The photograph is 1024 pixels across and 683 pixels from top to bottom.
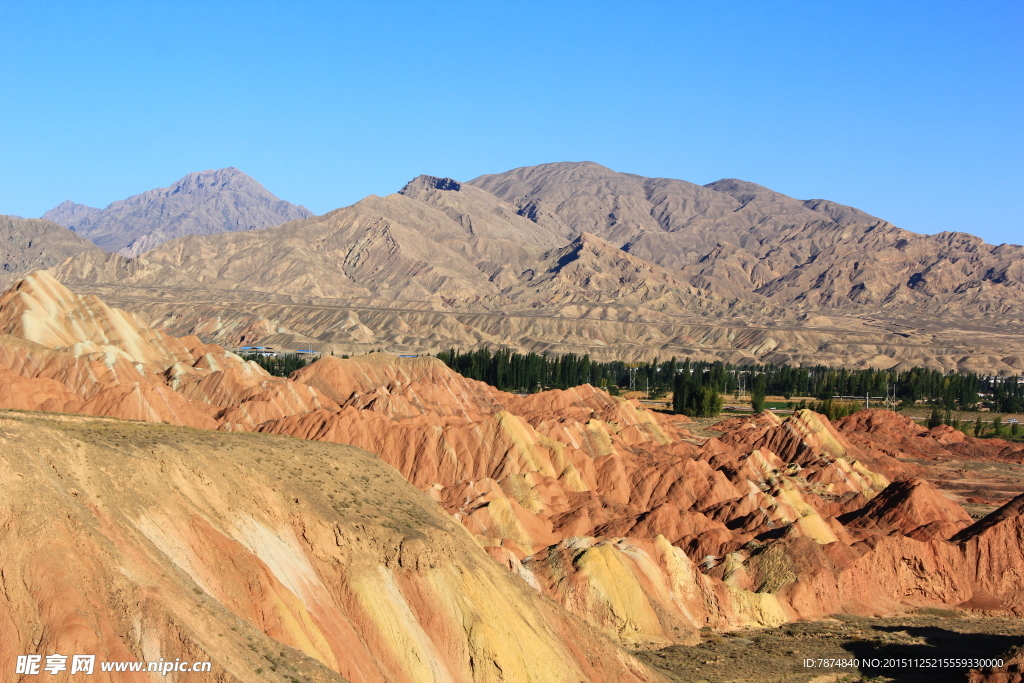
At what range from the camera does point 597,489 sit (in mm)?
70875

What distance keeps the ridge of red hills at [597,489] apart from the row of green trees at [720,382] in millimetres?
26292

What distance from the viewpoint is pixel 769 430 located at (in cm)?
9569

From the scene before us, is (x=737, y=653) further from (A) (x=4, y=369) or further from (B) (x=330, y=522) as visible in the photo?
(A) (x=4, y=369)

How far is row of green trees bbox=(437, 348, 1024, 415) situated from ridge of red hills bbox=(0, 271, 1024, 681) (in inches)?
1035

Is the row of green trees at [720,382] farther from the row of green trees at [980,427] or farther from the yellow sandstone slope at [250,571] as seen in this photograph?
the yellow sandstone slope at [250,571]

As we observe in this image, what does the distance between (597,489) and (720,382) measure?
87473 millimetres

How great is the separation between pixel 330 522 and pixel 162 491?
16.3 feet

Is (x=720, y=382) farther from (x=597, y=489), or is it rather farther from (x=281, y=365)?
(x=597, y=489)

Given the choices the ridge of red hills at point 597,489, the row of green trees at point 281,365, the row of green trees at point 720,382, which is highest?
the row of green trees at point 720,382

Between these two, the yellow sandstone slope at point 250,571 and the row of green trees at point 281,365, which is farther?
the row of green trees at point 281,365

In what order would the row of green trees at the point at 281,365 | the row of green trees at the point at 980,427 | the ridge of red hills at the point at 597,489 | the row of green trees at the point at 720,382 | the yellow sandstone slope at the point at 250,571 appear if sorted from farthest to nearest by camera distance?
the row of green trees at the point at 720,382 → the row of green trees at the point at 281,365 → the row of green trees at the point at 980,427 → the ridge of red hills at the point at 597,489 → the yellow sandstone slope at the point at 250,571

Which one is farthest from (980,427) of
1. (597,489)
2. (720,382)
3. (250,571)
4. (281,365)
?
(250,571)

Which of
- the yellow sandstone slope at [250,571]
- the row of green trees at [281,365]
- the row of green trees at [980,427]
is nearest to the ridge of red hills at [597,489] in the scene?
the yellow sandstone slope at [250,571]

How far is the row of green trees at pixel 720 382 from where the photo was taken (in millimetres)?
144375
